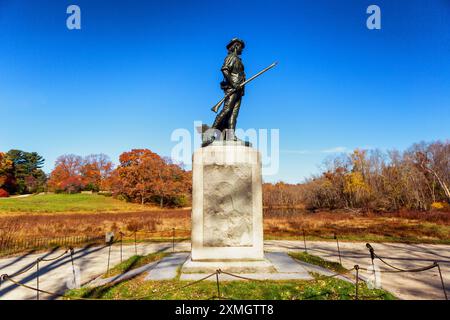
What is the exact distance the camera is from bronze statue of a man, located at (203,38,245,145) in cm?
695

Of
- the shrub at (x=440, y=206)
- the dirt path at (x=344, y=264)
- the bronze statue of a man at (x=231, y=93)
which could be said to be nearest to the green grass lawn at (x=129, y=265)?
the dirt path at (x=344, y=264)

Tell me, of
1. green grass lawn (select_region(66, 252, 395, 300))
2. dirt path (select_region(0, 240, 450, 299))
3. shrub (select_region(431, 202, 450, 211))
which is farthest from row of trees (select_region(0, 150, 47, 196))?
shrub (select_region(431, 202, 450, 211))

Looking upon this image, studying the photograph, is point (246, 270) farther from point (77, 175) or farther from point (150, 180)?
point (77, 175)

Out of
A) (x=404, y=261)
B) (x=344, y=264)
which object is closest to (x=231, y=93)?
(x=344, y=264)

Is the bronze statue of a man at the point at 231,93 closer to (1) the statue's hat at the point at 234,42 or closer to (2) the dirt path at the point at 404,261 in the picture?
(1) the statue's hat at the point at 234,42

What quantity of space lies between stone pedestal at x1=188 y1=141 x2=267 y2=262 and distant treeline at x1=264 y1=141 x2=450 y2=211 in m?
34.6

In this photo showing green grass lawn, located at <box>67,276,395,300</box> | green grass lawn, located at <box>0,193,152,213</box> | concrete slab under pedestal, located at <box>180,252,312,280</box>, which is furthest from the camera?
green grass lawn, located at <box>0,193,152,213</box>

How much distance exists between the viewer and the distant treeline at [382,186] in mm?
35344

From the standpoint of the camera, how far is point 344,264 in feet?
29.4

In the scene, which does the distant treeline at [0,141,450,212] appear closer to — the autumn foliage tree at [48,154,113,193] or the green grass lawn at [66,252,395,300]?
the autumn foliage tree at [48,154,113,193]

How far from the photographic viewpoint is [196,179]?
21.0 ft

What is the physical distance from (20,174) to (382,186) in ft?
240

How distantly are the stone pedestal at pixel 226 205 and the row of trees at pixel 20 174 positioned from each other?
58.4 meters
